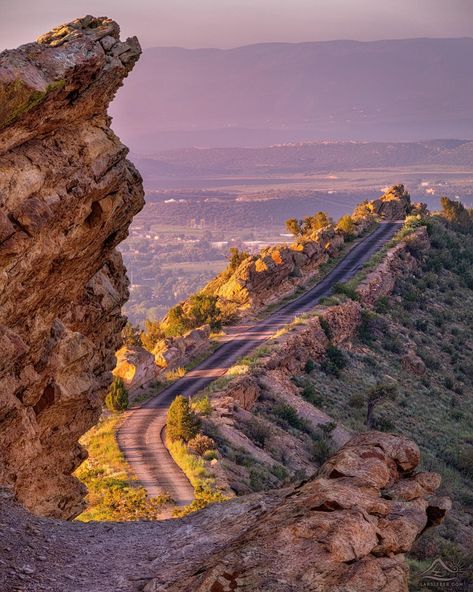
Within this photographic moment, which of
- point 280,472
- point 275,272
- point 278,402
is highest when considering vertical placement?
point 275,272

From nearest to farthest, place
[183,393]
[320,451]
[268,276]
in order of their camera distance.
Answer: [320,451] < [183,393] < [268,276]

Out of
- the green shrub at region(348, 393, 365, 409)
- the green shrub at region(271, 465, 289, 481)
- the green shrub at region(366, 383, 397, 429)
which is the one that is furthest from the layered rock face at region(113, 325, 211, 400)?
the green shrub at region(271, 465, 289, 481)

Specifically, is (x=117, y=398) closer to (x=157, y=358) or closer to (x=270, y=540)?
(x=157, y=358)

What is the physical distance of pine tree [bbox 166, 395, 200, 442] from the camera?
4175cm

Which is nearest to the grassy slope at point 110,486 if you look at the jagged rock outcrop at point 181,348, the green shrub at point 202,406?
the green shrub at point 202,406

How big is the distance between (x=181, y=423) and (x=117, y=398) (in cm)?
784

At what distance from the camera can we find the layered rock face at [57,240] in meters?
Result: 21.1

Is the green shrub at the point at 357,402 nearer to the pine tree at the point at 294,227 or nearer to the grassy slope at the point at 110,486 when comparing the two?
the grassy slope at the point at 110,486

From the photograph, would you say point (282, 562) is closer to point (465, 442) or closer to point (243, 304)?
point (465, 442)

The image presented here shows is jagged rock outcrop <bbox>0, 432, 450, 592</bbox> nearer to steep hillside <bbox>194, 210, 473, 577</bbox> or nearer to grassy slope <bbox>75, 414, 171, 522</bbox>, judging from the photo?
grassy slope <bbox>75, 414, 171, 522</bbox>

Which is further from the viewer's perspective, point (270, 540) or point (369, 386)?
point (369, 386)

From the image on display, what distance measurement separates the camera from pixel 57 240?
2291cm

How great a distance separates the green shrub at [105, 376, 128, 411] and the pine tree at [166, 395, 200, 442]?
20.2 feet

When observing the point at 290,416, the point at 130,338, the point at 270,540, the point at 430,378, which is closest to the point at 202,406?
the point at 290,416
